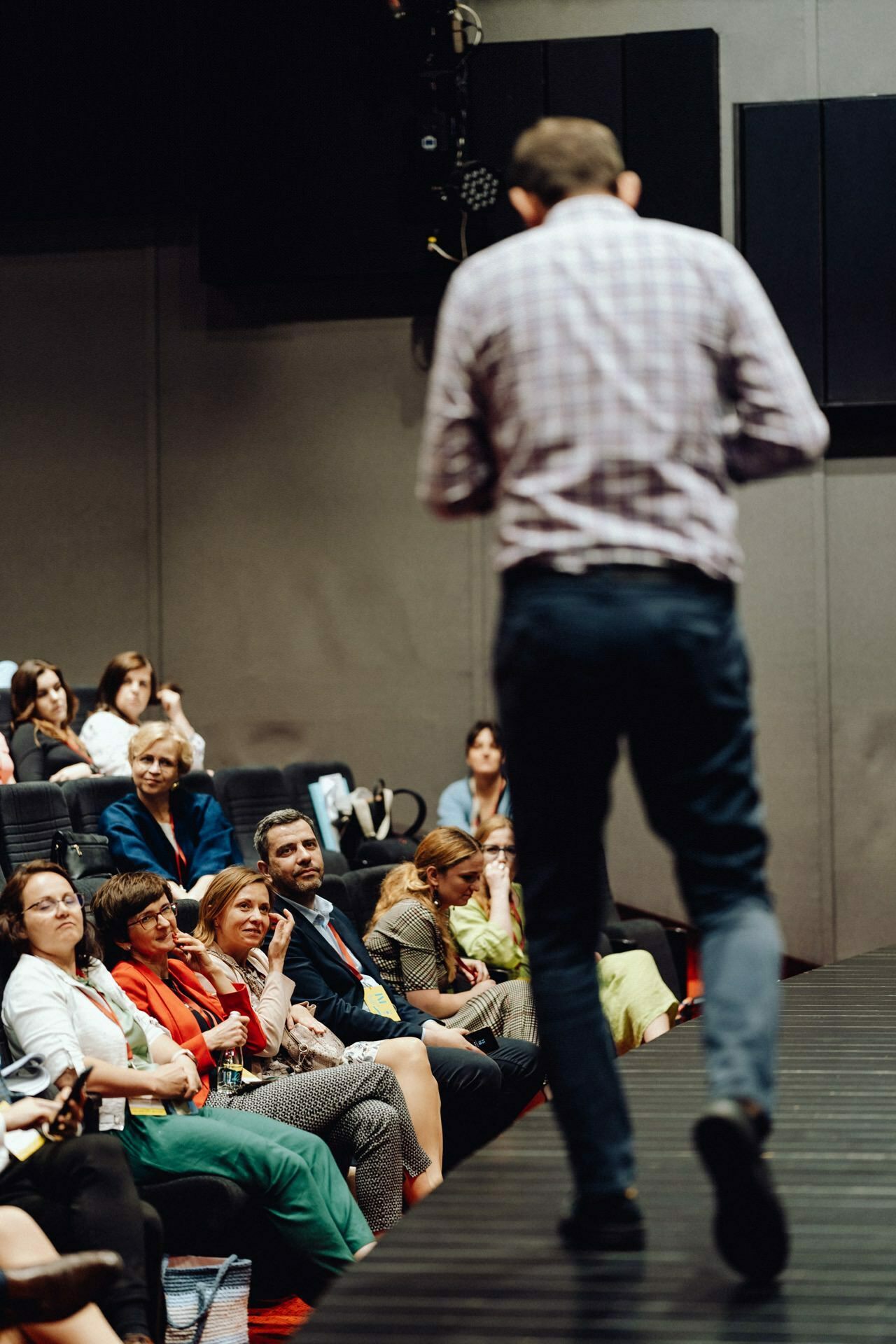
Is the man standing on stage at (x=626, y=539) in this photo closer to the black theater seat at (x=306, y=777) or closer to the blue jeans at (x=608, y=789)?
the blue jeans at (x=608, y=789)

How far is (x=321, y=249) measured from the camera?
6574 millimetres

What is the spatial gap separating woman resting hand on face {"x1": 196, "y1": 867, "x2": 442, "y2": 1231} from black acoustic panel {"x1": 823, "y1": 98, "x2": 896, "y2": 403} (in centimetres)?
384

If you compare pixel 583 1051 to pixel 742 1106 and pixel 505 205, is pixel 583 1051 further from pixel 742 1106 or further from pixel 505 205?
pixel 505 205

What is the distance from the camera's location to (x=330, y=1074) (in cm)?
318

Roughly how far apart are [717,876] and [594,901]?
0.13 meters

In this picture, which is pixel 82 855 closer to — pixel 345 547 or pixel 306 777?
pixel 306 777

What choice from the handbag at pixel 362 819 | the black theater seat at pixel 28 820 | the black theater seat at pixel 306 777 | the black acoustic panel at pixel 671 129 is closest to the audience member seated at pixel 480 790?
the handbag at pixel 362 819

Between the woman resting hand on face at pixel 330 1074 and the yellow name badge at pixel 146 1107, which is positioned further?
the woman resting hand on face at pixel 330 1074

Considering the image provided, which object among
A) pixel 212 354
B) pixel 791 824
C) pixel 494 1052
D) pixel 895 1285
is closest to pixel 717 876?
pixel 895 1285

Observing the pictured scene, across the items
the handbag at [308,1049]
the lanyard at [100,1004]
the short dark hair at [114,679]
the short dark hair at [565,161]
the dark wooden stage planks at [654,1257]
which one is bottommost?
the handbag at [308,1049]

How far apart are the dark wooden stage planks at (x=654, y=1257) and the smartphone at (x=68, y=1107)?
911 millimetres

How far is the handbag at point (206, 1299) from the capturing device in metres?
2.72

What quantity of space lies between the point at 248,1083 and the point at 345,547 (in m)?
3.93

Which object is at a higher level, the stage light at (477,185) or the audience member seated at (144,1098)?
the stage light at (477,185)
